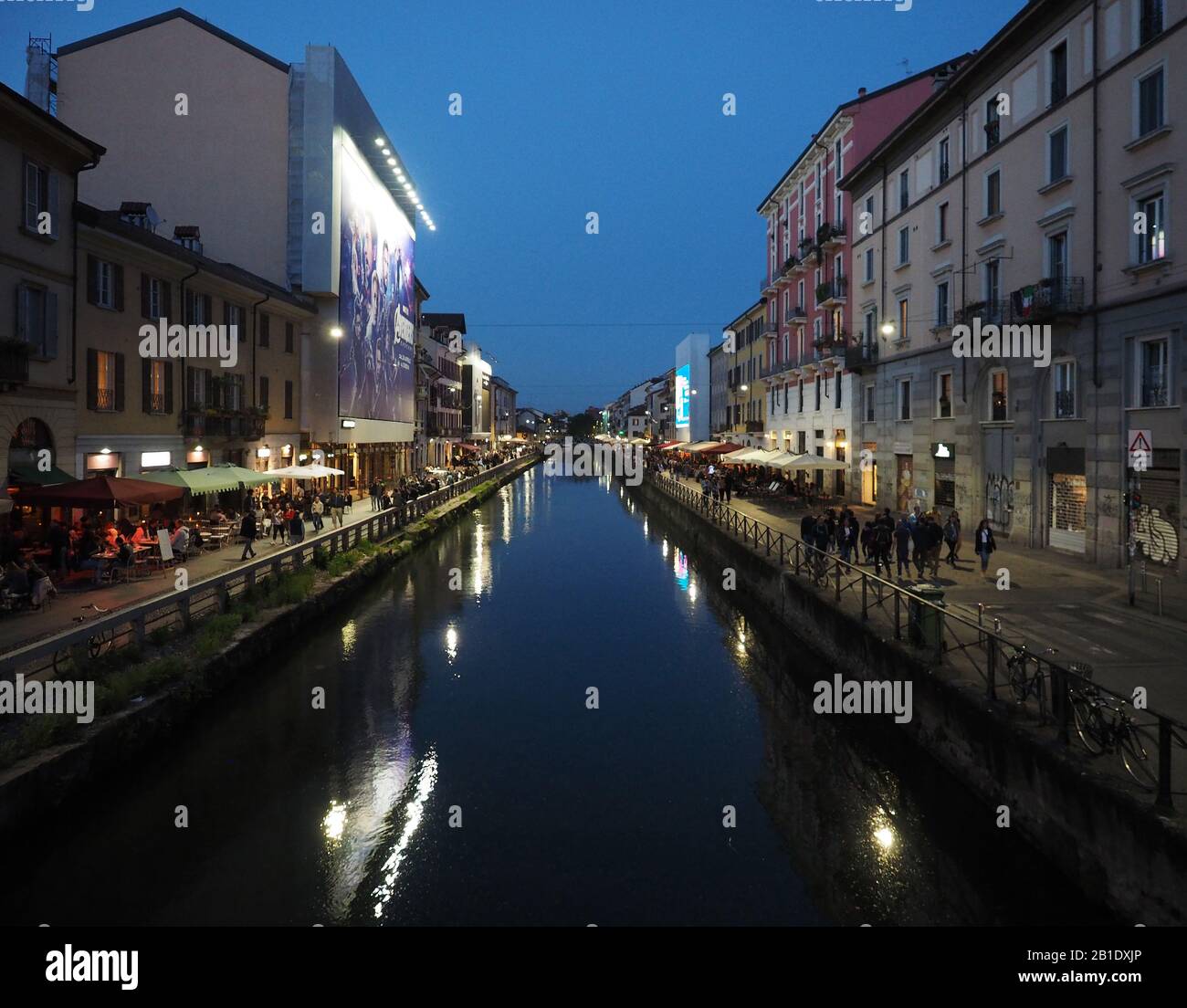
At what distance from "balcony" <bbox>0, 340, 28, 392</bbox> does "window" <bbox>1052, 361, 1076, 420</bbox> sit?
24.2 metres

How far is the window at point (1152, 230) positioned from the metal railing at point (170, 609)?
1992cm

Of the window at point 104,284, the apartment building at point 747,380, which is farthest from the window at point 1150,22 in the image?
the apartment building at point 747,380

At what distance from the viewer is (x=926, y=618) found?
39.0 ft

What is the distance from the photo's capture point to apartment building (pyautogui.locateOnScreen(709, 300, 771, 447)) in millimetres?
58594

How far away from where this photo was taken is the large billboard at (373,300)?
139 feet

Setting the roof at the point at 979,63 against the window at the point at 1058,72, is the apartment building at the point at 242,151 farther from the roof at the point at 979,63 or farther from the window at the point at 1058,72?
the window at the point at 1058,72

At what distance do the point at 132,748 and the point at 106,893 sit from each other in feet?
9.77

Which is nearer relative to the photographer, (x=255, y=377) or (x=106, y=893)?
(x=106, y=893)

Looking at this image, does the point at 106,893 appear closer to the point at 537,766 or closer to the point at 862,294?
the point at 537,766

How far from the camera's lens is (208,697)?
1332 cm

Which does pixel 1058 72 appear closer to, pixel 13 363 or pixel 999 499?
pixel 999 499

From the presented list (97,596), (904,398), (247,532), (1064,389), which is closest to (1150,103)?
(1064,389)

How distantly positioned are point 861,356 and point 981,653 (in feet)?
84.3
